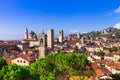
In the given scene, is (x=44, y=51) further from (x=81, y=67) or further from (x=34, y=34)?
(x=34, y=34)

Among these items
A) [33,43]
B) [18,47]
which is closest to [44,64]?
[18,47]

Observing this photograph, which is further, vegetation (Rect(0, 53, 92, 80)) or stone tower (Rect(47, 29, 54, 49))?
stone tower (Rect(47, 29, 54, 49))

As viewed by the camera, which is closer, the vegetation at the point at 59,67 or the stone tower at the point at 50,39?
the vegetation at the point at 59,67

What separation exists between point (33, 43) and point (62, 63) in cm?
7479

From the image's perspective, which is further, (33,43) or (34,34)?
(34,34)

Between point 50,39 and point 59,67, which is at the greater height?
point 50,39

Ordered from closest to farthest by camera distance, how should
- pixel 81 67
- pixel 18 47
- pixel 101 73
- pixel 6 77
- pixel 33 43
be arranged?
pixel 6 77, pixel 81 67, pixel 101 73, pixel 18 47, pixel 33 43

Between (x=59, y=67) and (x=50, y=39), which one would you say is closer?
(x=59, y=67)

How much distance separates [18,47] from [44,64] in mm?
68336

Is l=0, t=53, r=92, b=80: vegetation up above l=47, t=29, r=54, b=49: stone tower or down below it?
below

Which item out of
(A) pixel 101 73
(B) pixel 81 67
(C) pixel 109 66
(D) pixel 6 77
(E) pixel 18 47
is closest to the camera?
(D) pixel 6 77

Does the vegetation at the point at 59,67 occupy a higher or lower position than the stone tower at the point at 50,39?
lower

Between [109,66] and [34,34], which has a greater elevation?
[34,34]

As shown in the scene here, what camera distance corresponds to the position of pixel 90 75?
101ft
